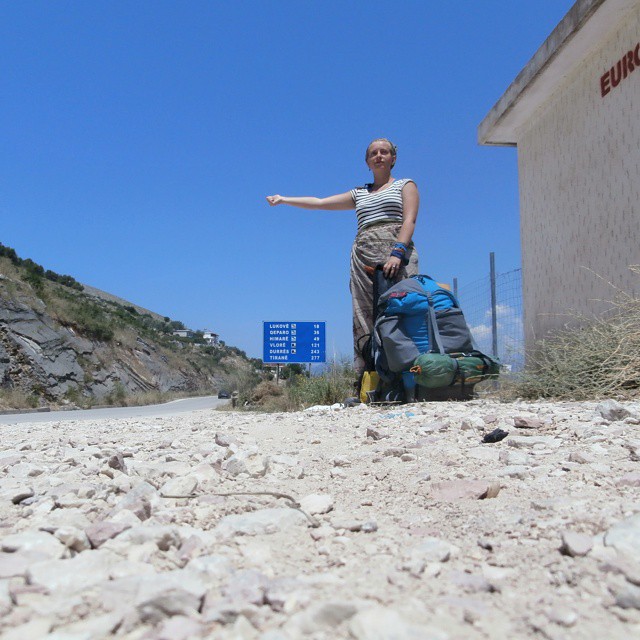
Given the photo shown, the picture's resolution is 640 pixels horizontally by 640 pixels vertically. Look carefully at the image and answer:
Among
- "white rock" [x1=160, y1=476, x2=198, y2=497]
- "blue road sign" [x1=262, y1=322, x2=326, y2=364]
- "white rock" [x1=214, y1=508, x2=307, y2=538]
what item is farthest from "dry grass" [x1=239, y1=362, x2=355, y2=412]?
"blue road sign" [x1=262, y1=322, x2=326, y2=364]

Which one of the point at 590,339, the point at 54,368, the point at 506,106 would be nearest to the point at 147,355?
the point at 54,368

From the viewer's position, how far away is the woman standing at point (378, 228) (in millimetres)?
4527

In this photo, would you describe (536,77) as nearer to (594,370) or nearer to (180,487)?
(594,370)

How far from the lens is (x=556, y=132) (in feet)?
20.4

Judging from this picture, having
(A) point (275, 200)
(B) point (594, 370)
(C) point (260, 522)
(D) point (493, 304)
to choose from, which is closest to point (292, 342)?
(D) point (493, 304)

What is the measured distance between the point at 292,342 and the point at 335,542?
53.2 ft

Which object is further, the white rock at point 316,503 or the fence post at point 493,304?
the fence post at point 493,304

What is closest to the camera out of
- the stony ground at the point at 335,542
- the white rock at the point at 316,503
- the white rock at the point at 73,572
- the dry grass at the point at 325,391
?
the stony ground at the point at 335,542

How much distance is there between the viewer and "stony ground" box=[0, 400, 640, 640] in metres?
Answer: 1.00

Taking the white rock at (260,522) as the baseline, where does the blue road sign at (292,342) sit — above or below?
above

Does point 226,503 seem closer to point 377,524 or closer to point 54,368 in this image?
point 377,524

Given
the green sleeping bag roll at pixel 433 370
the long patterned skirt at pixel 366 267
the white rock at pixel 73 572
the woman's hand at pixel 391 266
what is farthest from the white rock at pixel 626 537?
the long patterned skirt at pixel 366 267

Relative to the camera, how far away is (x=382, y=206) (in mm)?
4629

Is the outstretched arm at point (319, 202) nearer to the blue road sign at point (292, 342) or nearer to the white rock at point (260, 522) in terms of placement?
the white rock at point (260, 522)
